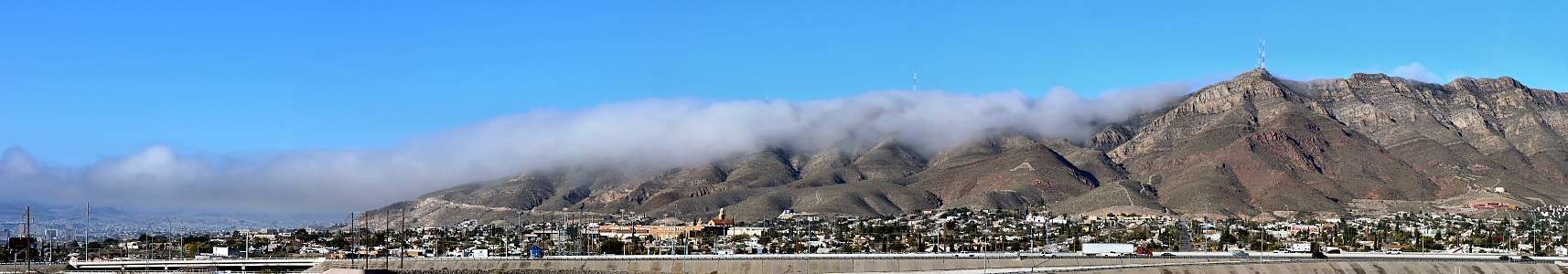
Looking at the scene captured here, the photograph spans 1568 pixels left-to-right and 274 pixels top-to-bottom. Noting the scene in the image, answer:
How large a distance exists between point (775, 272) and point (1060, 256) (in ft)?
83.5

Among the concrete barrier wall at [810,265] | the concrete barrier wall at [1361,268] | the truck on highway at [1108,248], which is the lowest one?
the concrete barrier wall at [1361,268]

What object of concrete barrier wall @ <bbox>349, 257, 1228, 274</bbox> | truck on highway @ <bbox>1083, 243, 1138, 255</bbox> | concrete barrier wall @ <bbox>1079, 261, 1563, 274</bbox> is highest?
truck on highway @ <bbox>1083, 243, 1138, 255</bbox>

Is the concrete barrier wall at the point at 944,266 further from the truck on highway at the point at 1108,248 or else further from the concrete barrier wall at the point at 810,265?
the truck on highway at the point at 1108,248

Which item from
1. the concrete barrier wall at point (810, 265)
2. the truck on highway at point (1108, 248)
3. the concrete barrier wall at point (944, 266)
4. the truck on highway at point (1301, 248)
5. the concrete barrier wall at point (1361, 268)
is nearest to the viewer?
the concrete barrier wall at point (1361, 268)

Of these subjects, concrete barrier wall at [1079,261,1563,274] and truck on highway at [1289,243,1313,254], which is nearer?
concrete barrier wall at [1079,261,1563,274]


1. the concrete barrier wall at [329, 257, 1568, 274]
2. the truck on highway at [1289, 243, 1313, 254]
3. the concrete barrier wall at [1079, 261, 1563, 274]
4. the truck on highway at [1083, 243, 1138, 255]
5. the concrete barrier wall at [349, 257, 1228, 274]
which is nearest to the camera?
the concrete barrier wall at [1079, 261, 1563, 274]

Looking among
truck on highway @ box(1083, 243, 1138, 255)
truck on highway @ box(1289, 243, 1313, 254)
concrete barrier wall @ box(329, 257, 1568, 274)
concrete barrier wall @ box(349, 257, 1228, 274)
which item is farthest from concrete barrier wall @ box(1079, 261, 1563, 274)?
truck on highway @ box(1289, 243, 1313, 254)

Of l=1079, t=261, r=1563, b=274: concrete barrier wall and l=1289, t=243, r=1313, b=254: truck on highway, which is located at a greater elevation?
l=1289, t=243, r=1313, b=254: truck on highway

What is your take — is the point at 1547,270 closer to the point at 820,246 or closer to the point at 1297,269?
the point at 1297,269

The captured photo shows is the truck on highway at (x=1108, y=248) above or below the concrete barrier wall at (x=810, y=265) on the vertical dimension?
above

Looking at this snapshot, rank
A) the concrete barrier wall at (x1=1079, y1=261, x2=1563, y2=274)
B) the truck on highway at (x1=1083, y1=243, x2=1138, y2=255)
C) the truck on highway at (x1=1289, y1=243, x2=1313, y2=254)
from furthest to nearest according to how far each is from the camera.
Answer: the truck on highway at (x1=1289, y1=243, x2=1313, y2=254), the truck on highway at (x1=1083, y1=243, x2=1138, y2=255), the concrete barrier wall at (x1=1079, y1=261, x2=1563, y2=274)

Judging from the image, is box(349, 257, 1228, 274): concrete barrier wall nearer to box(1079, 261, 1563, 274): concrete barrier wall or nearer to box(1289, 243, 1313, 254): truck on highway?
box(1079, 261, 1563, 274): concrete barrier wall

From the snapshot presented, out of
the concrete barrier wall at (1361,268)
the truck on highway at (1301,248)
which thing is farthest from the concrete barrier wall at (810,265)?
the truck on highway at (1301,248)

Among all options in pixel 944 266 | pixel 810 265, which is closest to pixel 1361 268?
pixel 944 266
